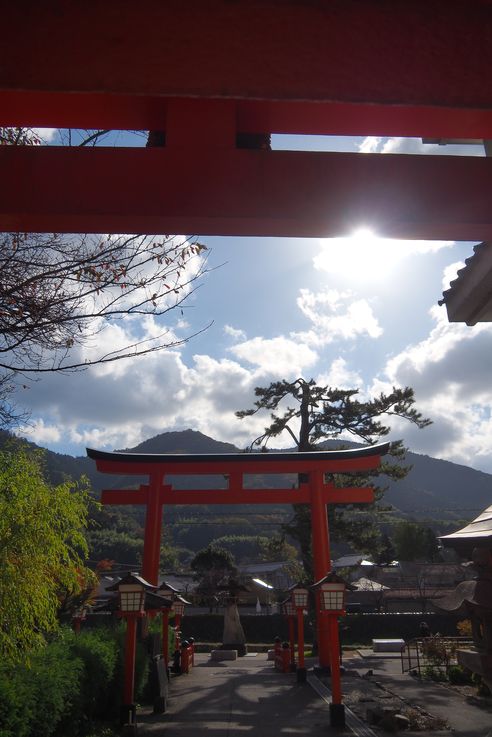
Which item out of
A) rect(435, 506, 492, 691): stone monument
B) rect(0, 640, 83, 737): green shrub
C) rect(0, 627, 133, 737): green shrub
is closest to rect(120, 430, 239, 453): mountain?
rect(0, 627, 133, 737): green shrub

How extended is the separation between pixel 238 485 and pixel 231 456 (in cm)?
71

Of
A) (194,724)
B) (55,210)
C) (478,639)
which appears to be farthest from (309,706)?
(55,210)

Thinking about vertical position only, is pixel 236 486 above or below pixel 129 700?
above

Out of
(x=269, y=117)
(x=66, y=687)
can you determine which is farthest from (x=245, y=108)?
(x=66, y=687)

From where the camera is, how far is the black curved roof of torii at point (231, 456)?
1166cm

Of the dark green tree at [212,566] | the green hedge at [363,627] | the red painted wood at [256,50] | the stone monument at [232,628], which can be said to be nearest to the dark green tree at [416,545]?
the dark green tree at [212,566]

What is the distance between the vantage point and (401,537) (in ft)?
139

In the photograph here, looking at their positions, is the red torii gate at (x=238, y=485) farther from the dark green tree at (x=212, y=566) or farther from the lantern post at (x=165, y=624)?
the dark green tree at (x=212, y=566)

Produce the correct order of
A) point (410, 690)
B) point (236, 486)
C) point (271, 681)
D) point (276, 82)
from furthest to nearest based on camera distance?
point (236, 486)
point (271, 681)
point (410, 690)
point (276, 82)

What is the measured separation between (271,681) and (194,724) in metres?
4.40

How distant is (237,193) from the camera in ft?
7.14

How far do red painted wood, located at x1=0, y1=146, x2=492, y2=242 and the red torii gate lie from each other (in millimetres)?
9921

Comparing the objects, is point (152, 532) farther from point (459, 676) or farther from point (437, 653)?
point (437, 653)

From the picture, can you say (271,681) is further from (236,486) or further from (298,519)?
(298,519)
